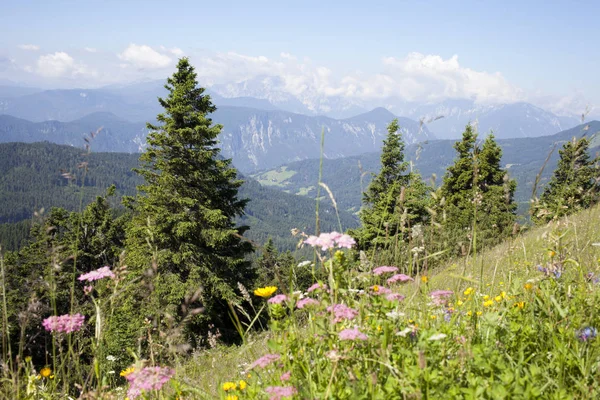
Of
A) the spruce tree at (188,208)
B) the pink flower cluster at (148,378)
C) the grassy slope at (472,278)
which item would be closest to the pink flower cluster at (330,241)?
the grassy slope at (472,278)

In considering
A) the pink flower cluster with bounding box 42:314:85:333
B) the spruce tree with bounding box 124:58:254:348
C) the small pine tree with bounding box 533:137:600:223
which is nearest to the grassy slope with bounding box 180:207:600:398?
the small pine tree with bounding box 533:137:600:223

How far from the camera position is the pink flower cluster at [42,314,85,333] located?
6.85ft

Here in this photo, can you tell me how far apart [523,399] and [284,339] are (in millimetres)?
1005

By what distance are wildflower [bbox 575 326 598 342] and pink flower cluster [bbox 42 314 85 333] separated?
2.45m

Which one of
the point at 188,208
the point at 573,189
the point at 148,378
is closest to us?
the point at 148,378

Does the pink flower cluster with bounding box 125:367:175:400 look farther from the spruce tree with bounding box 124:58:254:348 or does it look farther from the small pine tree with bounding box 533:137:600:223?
the spruce tree with bounding box 124:58:254:348

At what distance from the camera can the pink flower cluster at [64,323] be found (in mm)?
2088

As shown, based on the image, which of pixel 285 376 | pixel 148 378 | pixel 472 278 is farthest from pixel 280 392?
pixel 472 278

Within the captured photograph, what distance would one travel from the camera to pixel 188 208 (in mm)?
17625

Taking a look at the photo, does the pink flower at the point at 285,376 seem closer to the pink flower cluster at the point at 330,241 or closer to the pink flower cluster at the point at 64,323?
the pink flower cluster at the point at 330,241

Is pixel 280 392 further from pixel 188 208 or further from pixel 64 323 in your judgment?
pixel 188 208

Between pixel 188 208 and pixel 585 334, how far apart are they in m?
16.9

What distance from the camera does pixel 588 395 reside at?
63.4 inches

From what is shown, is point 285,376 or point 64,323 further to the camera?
point 64,323
